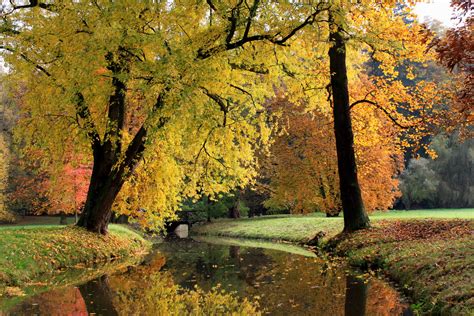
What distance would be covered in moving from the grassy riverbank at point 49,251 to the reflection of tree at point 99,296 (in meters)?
1.60

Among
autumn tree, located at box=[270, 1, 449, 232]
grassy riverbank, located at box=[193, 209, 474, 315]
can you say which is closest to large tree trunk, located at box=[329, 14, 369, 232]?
autumn tree, located at box=[270, 1, 449, 232]

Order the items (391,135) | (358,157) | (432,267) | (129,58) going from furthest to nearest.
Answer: (358,157) → (391,135) → (129,58) → (432,267)

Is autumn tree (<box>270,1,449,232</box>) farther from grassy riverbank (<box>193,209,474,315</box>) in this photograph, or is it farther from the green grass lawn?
the green grass lawn

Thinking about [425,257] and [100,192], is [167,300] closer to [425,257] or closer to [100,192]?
[425,257]

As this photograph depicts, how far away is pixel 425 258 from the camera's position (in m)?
10.7

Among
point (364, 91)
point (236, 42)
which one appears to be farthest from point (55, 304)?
point (364, 91)

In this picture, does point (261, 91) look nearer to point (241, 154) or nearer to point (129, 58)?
point (241, 154)

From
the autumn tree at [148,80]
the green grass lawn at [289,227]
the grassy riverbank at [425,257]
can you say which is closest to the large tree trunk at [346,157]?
the grassy riverbank at [425,257]

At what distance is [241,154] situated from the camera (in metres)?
17.8

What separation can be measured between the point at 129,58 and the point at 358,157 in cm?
1929

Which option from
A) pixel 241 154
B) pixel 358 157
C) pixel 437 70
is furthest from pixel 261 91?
pixel 437 70

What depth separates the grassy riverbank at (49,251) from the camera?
12281 mm

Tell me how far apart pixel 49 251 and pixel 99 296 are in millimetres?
5538

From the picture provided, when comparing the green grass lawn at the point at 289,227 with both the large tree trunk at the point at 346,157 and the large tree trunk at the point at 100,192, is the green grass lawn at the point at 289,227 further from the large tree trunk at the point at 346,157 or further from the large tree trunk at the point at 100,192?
the large tree trunk at the point at 100,192
